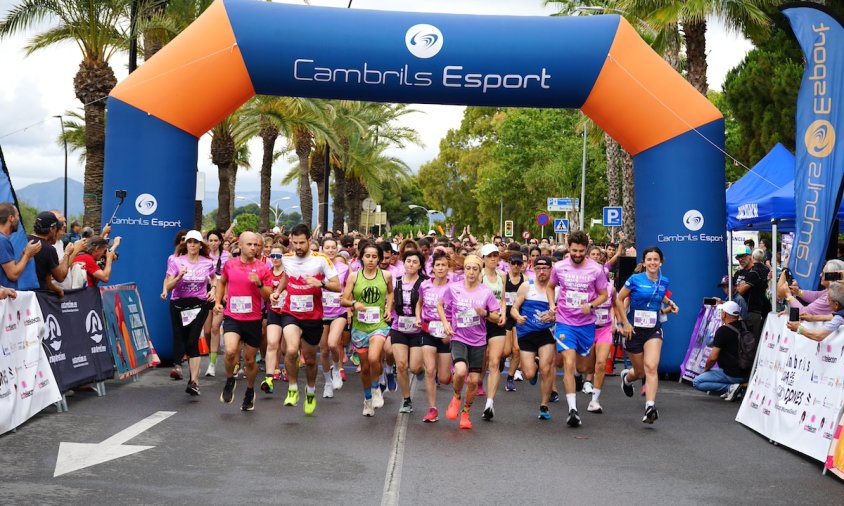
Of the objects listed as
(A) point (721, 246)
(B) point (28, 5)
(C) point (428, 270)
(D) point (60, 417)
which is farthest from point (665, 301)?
(B) point (28, 5)

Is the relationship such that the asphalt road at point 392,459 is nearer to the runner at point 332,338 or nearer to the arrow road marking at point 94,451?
the arrow road marking at point 94,451

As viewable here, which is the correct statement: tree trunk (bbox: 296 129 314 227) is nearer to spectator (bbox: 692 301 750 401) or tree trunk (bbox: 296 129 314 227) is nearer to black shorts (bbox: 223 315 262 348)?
spectator (bbox: 692 301 750 401)

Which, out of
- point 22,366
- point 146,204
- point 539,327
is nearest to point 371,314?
point 539,327

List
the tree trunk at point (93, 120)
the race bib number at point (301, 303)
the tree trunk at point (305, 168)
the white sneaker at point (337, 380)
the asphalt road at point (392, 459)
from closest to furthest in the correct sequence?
the asphalt road at point (392, 459), the race bib number at point (301, 303), the white sneaker at point (337, 380), the tree trunk at point (93, 120), the tree trunk at point (305, 168)

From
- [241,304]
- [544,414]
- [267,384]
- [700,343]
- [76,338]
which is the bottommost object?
[544,414]

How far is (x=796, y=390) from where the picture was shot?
31.8 ft

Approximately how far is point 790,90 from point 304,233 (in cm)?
2553

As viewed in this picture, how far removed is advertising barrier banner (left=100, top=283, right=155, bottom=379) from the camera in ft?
41.9

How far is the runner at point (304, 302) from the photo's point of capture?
10.9 metres

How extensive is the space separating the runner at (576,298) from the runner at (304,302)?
2410 mm

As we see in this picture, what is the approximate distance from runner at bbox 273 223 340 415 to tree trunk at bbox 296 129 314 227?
89.2 feet

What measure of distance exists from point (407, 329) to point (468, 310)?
75 centimetres

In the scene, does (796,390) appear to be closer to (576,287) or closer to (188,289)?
(576,287)

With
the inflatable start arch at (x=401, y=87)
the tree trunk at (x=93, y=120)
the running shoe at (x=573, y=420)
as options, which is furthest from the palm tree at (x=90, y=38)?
the running shoe at (x=573, y=420)
